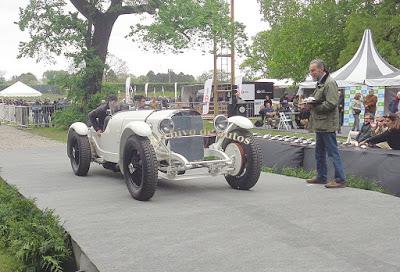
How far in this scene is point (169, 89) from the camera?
232 ft

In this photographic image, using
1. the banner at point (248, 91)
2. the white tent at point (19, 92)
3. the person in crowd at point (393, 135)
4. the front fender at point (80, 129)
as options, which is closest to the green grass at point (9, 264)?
the front fender at point (80, 129)

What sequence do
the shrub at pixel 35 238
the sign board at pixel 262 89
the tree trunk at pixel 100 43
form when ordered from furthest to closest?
the sign board at pixel 262 89
the tree trunk at pixel 100 43
the shrub at pixel 35 238

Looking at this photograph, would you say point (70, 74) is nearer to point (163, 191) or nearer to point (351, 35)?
point (351, 35)

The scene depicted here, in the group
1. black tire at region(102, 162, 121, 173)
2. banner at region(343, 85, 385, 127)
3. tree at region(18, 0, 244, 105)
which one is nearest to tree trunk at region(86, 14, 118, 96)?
tree at region(18, 0, 244, 105)

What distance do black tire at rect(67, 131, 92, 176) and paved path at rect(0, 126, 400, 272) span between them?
2.46ft

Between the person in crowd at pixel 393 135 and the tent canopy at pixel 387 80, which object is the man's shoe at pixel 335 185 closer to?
the person in crowd at pixel 393 135

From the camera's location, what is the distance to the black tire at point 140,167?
6.48 m

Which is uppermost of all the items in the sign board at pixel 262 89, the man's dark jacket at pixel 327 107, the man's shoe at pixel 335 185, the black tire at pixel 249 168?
the sign board at pixel 262 89

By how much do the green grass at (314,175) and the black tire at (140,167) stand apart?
281cm

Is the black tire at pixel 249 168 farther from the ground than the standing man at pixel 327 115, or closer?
closer

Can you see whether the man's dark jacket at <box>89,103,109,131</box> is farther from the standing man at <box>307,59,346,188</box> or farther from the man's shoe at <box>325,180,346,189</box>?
the man's shoe at <box>325,180,346,189</box>

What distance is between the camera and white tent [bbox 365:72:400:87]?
16.6m

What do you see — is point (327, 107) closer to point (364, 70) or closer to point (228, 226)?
point (228, 226)

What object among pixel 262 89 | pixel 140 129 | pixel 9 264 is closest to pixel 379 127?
pixel 140 129
